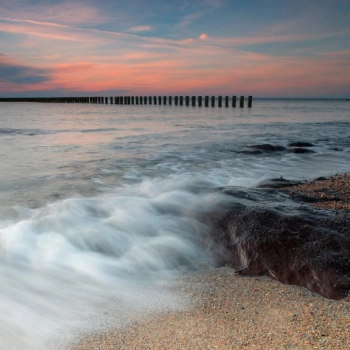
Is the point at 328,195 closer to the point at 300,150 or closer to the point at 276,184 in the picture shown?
the point at 276,184

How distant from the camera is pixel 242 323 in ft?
6.60

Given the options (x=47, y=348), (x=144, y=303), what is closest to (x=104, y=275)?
(x=144, y=303)

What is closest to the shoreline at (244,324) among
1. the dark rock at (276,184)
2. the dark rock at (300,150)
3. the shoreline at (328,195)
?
the shoreline at (328,195)

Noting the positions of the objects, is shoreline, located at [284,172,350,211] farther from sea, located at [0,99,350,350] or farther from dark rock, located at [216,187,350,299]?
sea, located at [0,99,350,350]

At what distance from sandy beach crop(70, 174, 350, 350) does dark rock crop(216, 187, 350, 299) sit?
4.5 inches

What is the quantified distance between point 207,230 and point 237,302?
117 cm

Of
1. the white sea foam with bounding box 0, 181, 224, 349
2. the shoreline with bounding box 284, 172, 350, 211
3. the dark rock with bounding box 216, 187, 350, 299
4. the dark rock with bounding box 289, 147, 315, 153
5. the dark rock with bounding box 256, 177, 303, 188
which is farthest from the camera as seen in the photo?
the dark rock with bounding box 289, 147, 315, 153

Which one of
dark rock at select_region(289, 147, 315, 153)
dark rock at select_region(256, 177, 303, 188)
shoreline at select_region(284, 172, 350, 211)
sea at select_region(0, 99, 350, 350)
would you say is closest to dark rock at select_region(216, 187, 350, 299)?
sea at select_region(0, 99, 350, 350)

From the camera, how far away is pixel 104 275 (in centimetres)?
286

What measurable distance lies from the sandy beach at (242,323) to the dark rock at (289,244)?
0.11 metres

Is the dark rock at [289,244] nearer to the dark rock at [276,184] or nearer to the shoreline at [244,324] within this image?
the shoreline at [244,324]

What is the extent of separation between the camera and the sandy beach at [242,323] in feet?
5.98

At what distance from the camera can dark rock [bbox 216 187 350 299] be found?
2.41 metres

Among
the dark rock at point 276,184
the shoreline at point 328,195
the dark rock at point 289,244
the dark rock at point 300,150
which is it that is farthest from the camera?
the dark rock at point 300,150
